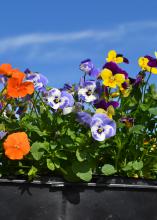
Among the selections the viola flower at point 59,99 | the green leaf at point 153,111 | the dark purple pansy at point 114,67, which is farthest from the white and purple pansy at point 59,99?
the green leaf at point 153,111

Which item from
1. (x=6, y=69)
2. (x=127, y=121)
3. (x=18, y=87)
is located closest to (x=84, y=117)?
(x=127, y=121)

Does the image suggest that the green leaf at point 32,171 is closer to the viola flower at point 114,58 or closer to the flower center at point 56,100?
the flower center at point 56,100

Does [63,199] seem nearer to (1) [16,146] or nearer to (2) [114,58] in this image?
(1) [16,146]

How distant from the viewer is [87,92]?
2.12 metres

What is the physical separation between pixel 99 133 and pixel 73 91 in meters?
0.35

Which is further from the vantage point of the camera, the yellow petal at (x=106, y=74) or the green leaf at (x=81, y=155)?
the yellow petal at (x=106, y=74)

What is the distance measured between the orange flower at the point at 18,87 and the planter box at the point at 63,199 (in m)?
0.36

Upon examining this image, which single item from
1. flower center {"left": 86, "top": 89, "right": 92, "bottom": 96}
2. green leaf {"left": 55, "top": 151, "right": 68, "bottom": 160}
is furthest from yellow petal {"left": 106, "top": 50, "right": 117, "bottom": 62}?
green leaf {"left": 55, "top": 151, "right": 68, "bottom": 160}

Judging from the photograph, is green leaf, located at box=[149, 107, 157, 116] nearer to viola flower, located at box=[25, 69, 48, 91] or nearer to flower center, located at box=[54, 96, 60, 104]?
flower center, located at box=[54, 96, 60, 104]

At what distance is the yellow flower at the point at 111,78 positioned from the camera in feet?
6.85

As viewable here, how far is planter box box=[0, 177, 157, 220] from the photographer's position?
1.98 meters

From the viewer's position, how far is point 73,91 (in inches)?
88.6

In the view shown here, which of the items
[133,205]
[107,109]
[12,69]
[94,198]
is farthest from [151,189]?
[12,69]

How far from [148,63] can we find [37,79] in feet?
1.65
